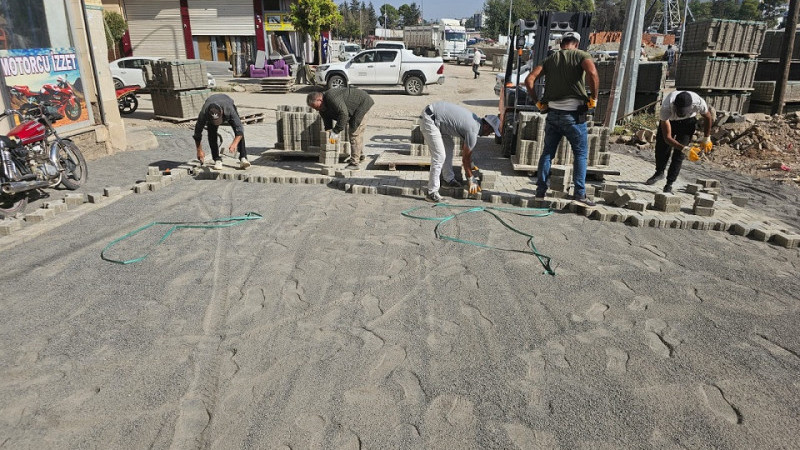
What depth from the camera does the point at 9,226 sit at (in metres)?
5.17

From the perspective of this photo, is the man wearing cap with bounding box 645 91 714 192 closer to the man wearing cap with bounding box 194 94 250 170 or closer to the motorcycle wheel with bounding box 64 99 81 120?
the man wearing cap with bounding box 194 94 250 170

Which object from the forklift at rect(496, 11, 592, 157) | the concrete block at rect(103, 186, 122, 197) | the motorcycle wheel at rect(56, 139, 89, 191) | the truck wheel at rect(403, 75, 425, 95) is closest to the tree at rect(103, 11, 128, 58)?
the truck wheel at rect(403, 75, 425, 95)

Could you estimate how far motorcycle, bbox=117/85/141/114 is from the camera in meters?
13.7

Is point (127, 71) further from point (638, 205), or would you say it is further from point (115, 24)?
point (638, 205)

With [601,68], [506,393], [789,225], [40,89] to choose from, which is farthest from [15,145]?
[601,68]

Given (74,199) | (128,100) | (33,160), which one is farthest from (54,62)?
(128,100)

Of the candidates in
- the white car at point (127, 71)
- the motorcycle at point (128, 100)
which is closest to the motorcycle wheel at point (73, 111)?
the motorcycle at point (128, 100)

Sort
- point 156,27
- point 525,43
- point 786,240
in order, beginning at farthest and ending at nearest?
point 156,27 < point 525,43 < point 786,240

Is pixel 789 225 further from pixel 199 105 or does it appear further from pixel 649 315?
pixel 199 105

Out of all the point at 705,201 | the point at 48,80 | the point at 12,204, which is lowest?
the point at 12,204

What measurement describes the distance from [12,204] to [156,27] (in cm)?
2685

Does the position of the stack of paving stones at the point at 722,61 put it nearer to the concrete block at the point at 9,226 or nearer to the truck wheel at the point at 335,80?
the truck wheel at the point at 335,80

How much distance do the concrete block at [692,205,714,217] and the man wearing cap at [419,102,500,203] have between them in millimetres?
2474

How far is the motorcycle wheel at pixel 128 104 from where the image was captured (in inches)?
559
